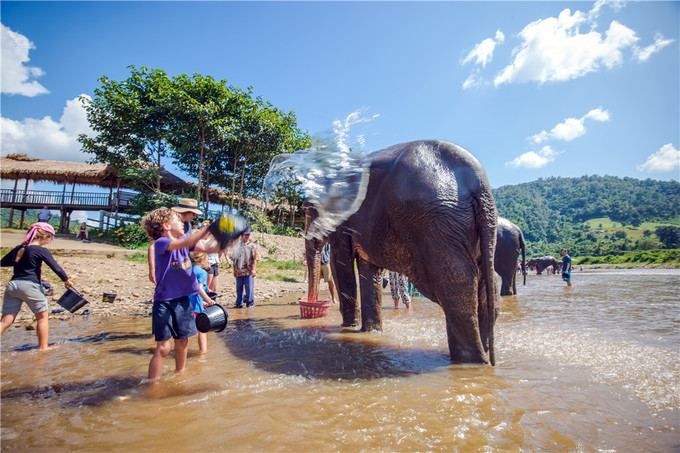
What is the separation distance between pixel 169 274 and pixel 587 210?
4958 inches

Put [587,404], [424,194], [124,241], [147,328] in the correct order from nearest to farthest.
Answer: [587,404] < [424,194] < [147,328] < [124,241]

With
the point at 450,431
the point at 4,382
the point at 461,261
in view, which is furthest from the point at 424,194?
the point at 4,382

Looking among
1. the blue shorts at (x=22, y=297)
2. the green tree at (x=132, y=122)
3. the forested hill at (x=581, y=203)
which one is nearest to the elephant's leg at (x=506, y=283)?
the blue shorts at (x=22, y=297)

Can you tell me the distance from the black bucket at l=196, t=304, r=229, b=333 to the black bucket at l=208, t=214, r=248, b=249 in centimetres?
117

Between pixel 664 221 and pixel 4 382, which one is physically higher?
pixel 664 221

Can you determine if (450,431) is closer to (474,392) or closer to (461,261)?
(474,392)

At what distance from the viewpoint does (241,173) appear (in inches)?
896

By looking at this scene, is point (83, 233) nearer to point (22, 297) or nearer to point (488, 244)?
point (22, 297)

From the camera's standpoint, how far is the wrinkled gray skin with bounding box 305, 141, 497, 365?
3121 mm

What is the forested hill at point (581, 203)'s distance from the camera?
3511 inches

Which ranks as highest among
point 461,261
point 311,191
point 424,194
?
point 311,191

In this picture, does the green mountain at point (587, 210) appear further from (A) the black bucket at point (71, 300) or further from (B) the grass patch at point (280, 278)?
(A) the black bucket at point (71, 300)

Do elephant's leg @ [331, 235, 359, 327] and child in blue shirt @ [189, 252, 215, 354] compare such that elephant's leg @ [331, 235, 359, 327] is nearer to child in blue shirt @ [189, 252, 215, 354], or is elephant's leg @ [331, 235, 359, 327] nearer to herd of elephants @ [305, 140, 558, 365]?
herd of elephants @ [305, 140, 558, 365]

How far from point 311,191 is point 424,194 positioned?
1.85m
